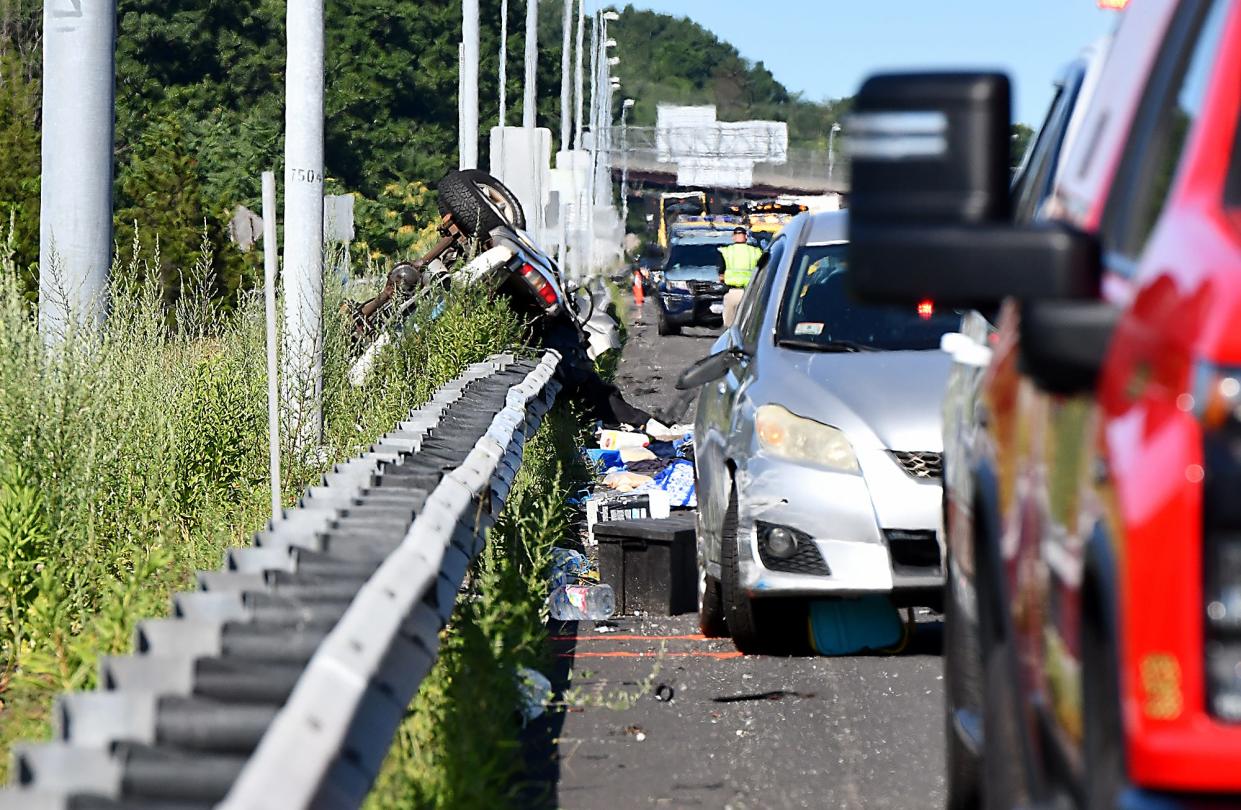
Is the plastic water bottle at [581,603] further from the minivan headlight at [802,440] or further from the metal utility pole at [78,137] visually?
the metal utility pole at [78,137]

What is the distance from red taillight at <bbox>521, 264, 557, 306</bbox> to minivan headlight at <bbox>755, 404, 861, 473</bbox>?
31.8ft

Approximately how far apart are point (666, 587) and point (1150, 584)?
26.1ft

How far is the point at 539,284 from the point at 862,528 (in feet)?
33.8

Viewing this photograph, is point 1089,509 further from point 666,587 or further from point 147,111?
point 147,111

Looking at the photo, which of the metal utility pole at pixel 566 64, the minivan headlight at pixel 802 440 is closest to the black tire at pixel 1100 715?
the minivan headlight at pixel 802 440

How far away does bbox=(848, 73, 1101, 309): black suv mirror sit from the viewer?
2.98m

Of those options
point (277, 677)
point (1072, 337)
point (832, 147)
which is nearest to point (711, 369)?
point (277, 677)

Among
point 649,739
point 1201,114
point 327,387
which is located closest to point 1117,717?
point 1201,114

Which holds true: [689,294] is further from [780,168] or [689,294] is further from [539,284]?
[780,168]

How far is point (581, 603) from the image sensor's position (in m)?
10.0

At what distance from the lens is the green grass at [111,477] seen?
23.2 ft

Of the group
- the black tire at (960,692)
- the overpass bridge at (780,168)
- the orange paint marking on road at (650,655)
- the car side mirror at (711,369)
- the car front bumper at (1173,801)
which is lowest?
the orange paint marking on road at (650,655)

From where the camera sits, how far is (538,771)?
270 inches

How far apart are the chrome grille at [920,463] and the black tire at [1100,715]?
5.65m
